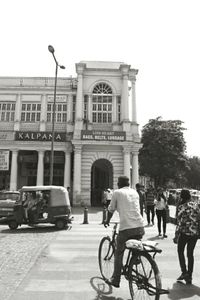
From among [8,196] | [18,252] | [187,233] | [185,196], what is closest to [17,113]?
[8,196]

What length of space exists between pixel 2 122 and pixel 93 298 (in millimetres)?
28975

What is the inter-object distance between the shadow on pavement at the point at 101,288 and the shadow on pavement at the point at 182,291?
1039mm

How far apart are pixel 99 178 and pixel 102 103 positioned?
985cm

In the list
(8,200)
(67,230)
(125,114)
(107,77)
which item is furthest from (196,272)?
(107,77)

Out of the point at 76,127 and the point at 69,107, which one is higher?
the point at 69,107

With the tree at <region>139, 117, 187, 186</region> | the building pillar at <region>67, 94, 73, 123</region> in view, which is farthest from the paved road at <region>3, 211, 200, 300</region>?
the tree at <region>139, 117, 187, 186</region>

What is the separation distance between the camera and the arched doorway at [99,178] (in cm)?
3323

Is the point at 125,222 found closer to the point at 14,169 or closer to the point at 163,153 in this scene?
the point at 14,169

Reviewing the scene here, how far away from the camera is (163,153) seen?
42031 millimetres

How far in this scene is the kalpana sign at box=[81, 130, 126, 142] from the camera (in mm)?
28266

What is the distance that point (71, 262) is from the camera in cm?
776

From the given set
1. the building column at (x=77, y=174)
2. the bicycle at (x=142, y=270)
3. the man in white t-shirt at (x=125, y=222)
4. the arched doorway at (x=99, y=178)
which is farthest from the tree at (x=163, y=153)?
the bicycle at (x=142, y=270)

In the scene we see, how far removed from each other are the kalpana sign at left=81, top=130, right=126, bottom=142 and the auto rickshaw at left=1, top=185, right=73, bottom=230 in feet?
45.3

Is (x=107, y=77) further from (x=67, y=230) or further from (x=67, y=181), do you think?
(x=67, y=230)
